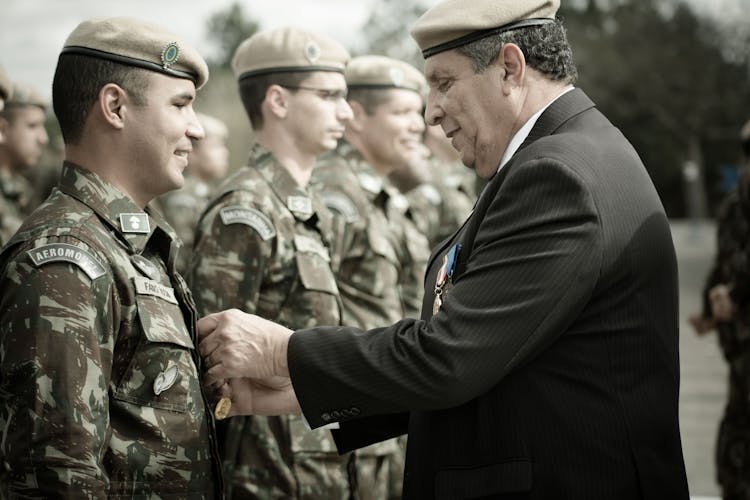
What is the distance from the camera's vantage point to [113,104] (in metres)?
2.67

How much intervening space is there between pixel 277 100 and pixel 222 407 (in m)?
1.94

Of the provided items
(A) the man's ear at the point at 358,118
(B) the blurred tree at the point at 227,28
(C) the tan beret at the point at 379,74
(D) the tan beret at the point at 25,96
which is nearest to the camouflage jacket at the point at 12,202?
(D) the tan beret at the point at 25,96

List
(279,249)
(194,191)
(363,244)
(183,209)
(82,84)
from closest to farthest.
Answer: (82,84)
(279,249)
(363,244)
(183,209)
(194,191)

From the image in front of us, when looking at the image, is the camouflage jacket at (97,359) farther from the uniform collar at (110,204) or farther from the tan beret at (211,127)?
the tan beret at (211,127)

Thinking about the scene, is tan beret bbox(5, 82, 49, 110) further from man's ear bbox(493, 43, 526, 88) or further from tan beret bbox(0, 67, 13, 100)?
man's ear bbox(493, 43, 526, 88)

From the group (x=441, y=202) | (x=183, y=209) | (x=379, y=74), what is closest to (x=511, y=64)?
(x=379, y=74)

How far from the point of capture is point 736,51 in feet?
125

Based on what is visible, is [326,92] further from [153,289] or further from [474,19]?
[153,289]

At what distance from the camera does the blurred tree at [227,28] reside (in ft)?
252

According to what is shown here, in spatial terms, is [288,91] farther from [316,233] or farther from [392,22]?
[392,22]

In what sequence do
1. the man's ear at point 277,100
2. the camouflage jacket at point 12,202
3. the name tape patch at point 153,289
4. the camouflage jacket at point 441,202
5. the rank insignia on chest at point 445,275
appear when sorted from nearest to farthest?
1. the name tape patch at point 153,289
2. the rank insignia on chest at point 445,275
3. the man's ear at point 277,100
4. the camouflage jacket at point 12,202
5. the camouflage jacket at point 441,202

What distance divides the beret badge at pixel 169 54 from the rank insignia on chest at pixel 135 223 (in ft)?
1.34

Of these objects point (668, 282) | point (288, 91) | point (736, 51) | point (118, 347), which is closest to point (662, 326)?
point (668, 282)

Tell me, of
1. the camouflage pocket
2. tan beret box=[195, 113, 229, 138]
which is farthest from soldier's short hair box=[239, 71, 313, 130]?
tan beret box=[195, 113, 229, 138]
